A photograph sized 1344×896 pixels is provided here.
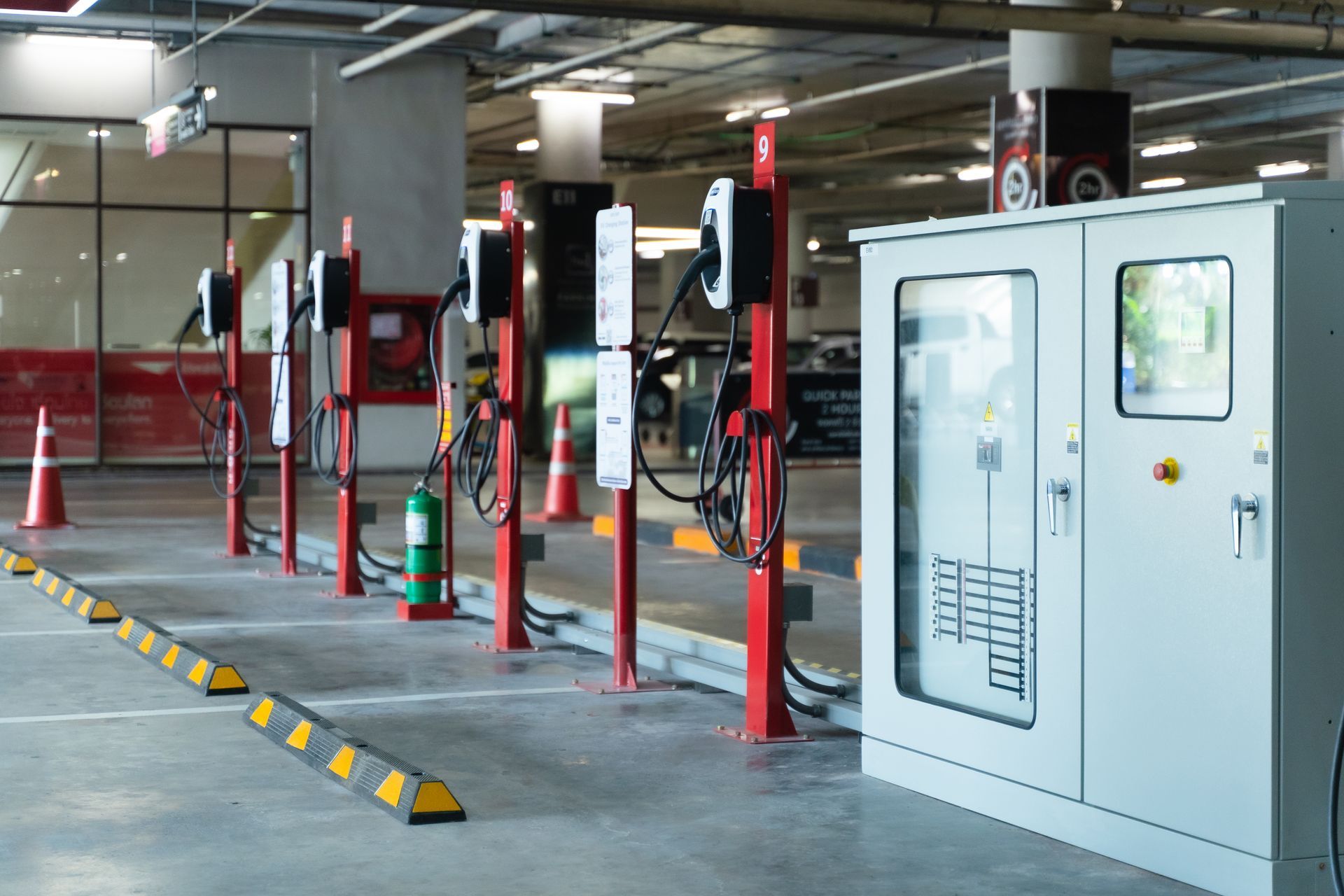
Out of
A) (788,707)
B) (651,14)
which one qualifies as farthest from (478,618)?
(651,14)

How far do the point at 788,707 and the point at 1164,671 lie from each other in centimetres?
210

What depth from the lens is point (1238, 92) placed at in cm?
2342

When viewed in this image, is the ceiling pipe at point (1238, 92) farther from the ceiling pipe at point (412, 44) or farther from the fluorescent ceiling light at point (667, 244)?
the fluorescent ceiling light at point (667, 244)

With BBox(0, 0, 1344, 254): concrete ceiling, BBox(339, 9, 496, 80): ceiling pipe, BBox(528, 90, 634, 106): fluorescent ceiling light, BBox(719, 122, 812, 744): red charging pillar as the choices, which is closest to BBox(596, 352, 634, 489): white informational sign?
BBox(719, 122, 812, 744): red charging pillar

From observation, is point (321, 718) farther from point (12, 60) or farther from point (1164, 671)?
point (12, 60)

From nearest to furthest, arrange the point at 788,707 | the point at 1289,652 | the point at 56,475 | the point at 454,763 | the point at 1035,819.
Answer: the point at 1289,652, the point at 1035,819, the point at 454,763, the point at 788,707, the point at 56,475

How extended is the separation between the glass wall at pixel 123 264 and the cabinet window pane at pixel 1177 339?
1688cm

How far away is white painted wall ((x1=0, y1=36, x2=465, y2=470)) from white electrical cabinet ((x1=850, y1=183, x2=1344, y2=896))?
52.8 ft

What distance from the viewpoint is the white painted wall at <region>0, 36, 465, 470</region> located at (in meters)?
20.1

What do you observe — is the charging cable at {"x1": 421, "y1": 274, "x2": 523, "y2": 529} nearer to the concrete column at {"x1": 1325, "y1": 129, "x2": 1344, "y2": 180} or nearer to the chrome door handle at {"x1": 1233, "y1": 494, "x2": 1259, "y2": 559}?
the chrome door handle at {"x1": 1233, "y1": 494, "x2": 1259, "y2": 559}

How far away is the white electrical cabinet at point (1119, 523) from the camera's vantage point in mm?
4172

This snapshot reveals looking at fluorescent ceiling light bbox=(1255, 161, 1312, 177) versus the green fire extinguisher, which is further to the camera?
fluorescent ceiling light bbox=(1255, 161, 1312, 177)

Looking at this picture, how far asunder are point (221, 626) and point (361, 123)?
43.4 ft

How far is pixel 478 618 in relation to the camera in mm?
9344
